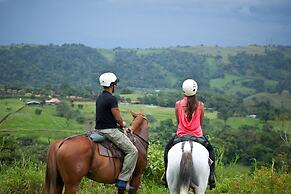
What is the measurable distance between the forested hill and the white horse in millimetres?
136399

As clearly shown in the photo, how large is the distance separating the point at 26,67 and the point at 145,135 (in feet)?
497

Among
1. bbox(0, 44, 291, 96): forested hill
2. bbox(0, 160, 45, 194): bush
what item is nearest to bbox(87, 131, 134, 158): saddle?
bbox(0, 160, 45, 194): bush

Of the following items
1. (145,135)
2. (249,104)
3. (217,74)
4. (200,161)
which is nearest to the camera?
(200,161)

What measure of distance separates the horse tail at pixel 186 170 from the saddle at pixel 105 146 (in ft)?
5.79

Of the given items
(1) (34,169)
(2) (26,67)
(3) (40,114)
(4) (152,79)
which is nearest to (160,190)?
(1) (34,169)

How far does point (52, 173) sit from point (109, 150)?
1145 mm

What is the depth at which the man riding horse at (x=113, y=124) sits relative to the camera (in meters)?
7.75

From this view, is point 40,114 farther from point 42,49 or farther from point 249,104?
point 42,49

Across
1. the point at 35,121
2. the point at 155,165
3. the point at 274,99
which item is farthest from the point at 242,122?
the point at 155,165

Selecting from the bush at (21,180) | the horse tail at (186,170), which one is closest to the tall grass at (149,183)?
the bush at (21,180)

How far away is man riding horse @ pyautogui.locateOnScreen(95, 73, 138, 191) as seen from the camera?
25.4 feet

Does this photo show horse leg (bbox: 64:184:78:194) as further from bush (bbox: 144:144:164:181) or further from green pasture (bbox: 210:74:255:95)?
green pasture (bbox: 210:74:255:95)

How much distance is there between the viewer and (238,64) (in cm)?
18800

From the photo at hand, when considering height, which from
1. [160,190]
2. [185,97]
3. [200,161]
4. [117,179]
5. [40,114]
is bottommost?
[40,114]
